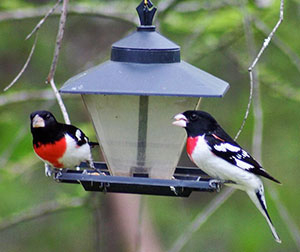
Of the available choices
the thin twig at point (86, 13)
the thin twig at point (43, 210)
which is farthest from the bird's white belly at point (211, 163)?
the thin twig at point (43, 210)

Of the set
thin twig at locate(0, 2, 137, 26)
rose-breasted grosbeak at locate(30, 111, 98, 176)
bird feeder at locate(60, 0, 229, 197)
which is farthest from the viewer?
thin twig at locate(0, 2, 137, 26)

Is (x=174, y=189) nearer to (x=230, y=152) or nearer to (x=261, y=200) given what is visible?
(x=230, y=152)

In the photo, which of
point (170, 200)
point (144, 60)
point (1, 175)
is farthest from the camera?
point (170, 200)

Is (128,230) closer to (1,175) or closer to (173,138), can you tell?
(1,175)

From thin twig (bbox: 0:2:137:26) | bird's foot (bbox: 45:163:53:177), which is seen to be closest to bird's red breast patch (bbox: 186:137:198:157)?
bird's foot (bbox: 45:163:53:177)

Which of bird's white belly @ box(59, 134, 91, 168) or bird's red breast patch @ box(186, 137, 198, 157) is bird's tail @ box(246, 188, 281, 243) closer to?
bird's red breast patch @ box(186, 137, 198, 157)

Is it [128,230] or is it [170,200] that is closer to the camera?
[128,230]

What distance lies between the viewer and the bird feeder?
357 centimetres

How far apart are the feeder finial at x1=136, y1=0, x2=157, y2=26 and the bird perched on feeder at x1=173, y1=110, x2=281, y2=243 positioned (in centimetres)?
54

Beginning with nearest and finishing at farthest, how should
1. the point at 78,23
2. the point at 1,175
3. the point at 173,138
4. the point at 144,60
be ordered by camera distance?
the point at 144,60, the point at 173,138, the point at 1,175, the point at 78,23

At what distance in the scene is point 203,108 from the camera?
7539 millimetres

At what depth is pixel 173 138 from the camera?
159 inches

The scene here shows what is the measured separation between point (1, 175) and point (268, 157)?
3.76 metres

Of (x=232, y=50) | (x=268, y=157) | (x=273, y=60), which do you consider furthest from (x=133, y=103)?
(x=268, y=157)
